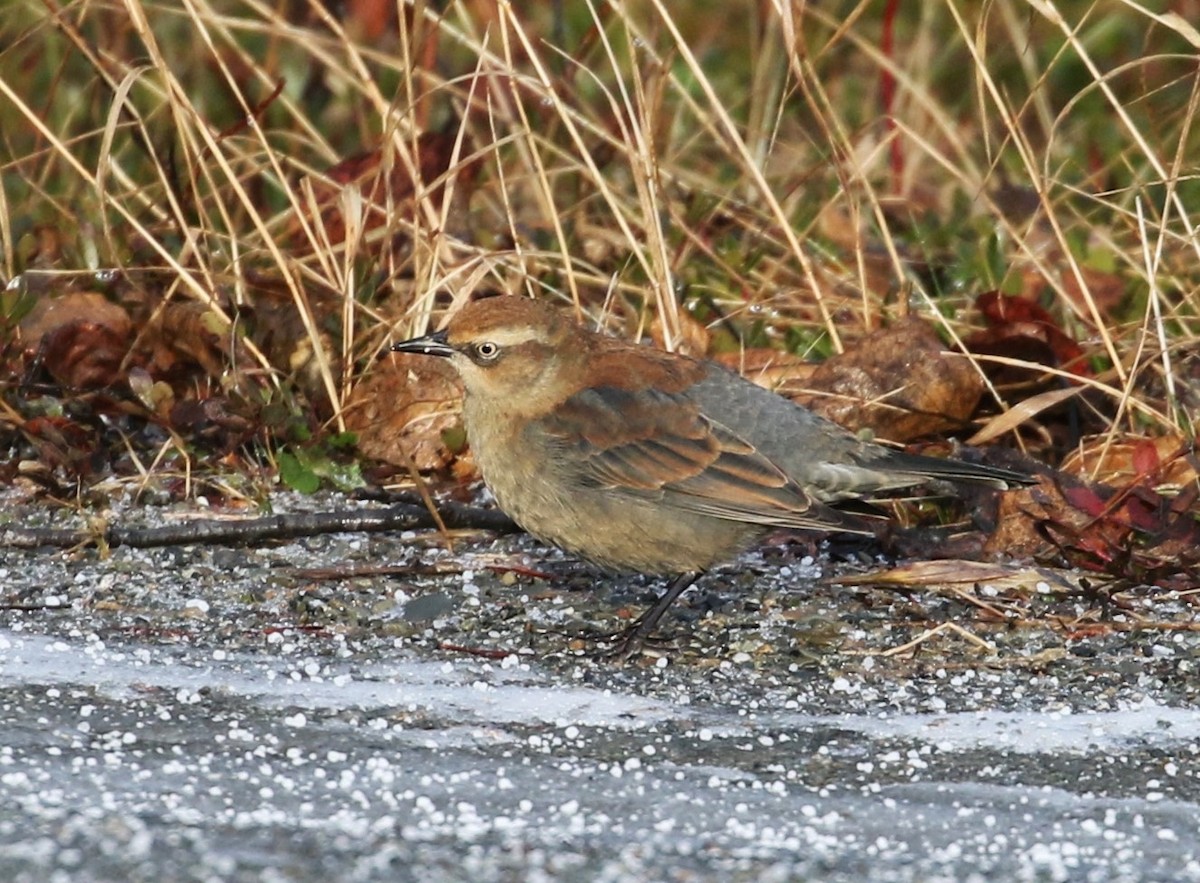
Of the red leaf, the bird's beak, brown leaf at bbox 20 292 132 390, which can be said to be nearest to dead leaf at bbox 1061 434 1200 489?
the red leaf

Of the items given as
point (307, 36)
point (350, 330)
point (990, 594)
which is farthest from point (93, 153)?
point (990, 594)

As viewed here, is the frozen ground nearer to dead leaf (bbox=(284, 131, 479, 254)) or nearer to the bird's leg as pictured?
the bird's leg

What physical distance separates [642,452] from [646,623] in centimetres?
56

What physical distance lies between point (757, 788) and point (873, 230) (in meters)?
5.14

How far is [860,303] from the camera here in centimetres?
722

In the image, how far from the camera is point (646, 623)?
538 centimetres

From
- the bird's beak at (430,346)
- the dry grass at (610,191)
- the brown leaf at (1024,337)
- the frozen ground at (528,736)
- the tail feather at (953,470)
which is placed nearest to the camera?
the frozen ground at (528,736)

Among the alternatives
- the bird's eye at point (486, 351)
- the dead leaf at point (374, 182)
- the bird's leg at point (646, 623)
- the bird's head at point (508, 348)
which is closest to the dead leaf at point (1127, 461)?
the bird's leg at point (646, 623)

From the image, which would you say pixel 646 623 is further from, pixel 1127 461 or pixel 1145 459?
pixel 1127 461

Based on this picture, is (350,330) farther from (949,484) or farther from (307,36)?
(949,484)

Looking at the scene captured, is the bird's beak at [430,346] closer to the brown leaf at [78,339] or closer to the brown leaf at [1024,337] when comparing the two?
the brown leaf at [78,339]

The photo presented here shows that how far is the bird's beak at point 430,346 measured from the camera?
5824 millimetres

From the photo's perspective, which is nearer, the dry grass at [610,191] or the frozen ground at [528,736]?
the frozen ground at [528,736]

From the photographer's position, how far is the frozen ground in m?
3.51
